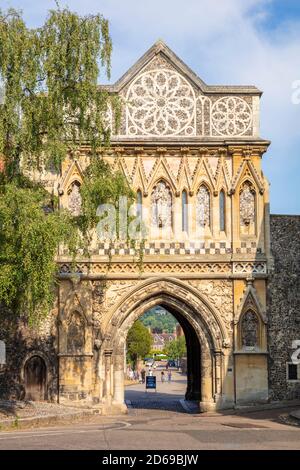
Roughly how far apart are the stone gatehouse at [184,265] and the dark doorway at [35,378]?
1.3 inches

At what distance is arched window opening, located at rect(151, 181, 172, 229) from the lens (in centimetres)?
2831

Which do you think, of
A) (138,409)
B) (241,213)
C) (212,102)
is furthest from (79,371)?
(212,102)

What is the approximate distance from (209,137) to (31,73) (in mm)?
8406

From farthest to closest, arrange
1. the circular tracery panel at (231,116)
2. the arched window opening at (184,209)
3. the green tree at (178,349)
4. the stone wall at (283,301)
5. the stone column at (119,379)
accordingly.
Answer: the green tree at (178,349), the circular tracery panel at (231,116), the arched window opening at (184,209), the stone wall at (283,301), the stone column at (119,379)

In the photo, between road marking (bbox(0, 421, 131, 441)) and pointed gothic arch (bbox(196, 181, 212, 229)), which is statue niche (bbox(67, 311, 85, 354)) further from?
road marking (bbox(0, 421, 131, 441))

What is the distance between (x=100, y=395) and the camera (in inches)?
1077

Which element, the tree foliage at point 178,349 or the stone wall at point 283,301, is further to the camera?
the tree foliage at point 178,349

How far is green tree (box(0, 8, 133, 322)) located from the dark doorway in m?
5.85

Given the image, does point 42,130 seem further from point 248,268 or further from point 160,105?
point 248,268

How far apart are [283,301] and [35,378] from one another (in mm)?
8417

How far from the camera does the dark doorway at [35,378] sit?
2730 cm

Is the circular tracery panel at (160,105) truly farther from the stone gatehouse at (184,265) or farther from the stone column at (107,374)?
the stone column at (107,374)

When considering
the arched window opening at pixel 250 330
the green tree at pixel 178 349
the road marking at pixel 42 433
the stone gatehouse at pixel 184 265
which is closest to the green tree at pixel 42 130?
the road marking at pixel 42 433

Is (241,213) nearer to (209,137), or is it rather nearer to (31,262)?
(209,137)
